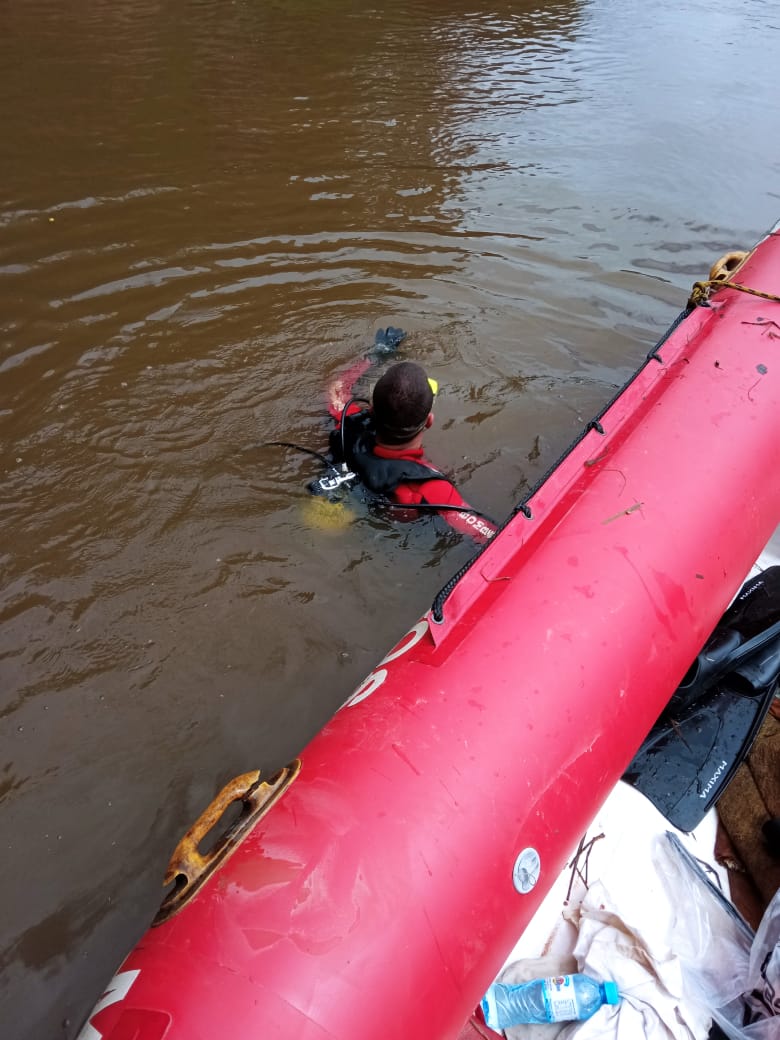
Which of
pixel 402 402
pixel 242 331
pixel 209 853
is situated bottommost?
pixel 209 853

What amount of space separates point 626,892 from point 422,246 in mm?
4728

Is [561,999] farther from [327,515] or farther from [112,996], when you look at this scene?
[327,515]

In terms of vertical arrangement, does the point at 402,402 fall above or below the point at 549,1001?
above

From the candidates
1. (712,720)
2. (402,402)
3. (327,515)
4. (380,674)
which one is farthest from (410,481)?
(712,720)

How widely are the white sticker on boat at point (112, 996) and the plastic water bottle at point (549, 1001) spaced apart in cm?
99

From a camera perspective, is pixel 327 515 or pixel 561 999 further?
pixel 327 515

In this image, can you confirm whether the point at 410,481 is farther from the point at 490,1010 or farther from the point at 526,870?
the point at 490,1010

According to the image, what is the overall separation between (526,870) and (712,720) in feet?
4.06

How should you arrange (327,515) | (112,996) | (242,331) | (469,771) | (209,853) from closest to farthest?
(112,996), (209,853), (469,771), (327,515), (242,331)

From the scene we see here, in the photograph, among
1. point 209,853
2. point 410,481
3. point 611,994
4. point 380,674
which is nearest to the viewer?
point 209,853

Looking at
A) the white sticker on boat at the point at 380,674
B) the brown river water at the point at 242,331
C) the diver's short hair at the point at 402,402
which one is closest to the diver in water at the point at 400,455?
the diver's short hair at the point at 402,402

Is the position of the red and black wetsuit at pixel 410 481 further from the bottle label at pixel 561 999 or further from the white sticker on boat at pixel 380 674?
the bottle label at pixel 561 999

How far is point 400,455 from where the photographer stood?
3078 mm

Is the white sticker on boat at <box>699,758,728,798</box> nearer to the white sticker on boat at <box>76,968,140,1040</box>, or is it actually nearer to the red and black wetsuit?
the red and black wetsuit
